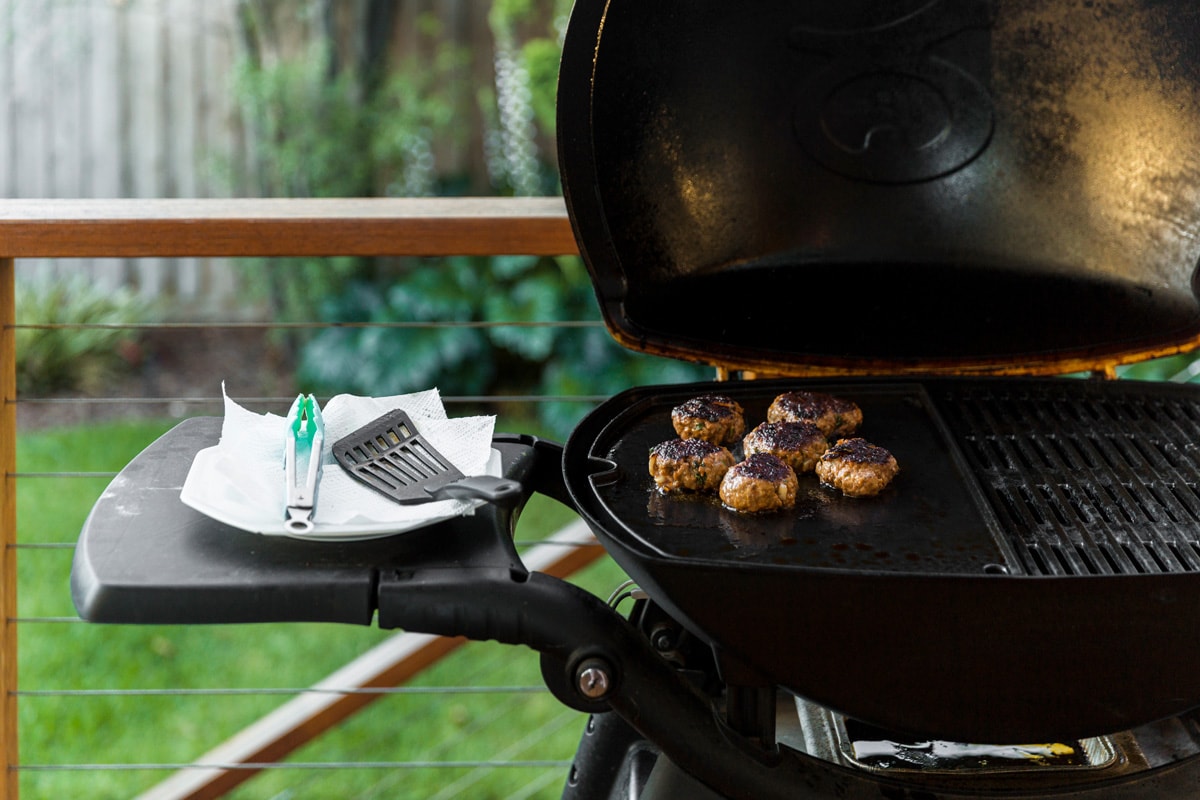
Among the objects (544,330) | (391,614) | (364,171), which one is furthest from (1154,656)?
(364,171)

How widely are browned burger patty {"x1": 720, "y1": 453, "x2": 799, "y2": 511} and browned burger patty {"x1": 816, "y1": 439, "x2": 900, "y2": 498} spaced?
55 mm

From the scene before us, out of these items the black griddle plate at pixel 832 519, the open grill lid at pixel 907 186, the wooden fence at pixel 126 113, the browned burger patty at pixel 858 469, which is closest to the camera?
the black griddle plate at pixel 832 519

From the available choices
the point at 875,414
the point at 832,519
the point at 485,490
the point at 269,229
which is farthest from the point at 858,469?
the point at 269,229

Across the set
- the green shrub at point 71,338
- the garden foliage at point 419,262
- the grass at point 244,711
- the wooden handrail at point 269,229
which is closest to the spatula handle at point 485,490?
the wooden handrail at point 269,229

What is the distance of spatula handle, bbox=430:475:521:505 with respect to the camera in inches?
35.8

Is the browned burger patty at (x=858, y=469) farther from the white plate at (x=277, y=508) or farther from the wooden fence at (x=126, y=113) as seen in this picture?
the wooden fence at (x=126, y=113)

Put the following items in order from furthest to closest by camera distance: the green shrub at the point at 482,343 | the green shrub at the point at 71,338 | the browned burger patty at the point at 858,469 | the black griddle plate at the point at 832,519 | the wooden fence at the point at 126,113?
the wooden fence at the point at 126,113, the green shrub at the point at 71,338, the green shrub at the point at 482,343, the browned burger patty at the point at 858,469, the black griddle plate at the point at 832,519

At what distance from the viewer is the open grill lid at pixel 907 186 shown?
133 cm

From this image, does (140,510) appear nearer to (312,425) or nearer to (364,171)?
(312,425)

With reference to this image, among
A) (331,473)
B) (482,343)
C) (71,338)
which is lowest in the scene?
(71,338)

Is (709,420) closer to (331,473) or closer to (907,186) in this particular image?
(331,473)

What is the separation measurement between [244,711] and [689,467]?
2176mm

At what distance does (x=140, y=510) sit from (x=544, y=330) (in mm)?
3006

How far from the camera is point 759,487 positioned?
1.03 metres
